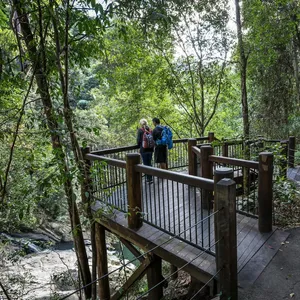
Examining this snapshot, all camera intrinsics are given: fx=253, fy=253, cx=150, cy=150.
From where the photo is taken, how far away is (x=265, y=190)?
3342 millimetres

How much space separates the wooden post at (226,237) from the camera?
2271mm

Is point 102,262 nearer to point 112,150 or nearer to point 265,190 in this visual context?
point 112,150

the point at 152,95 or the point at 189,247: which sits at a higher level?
the point at 152,95

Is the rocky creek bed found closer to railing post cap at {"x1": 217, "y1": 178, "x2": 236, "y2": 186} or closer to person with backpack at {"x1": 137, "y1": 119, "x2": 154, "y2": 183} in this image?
railing post cap at {"x1": 217, "y1": 178, "x2": 236, "y2": 186}

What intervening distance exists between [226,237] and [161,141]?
369 cm

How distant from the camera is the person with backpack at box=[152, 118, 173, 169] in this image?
5.79 metres

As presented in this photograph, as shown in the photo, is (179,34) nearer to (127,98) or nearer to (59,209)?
(127,98)

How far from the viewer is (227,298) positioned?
7.67 ft

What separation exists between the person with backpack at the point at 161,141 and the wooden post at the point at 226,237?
3.54 metres

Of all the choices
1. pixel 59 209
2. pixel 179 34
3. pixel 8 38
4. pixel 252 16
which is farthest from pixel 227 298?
pixel 59 209

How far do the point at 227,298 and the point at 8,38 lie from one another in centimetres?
438

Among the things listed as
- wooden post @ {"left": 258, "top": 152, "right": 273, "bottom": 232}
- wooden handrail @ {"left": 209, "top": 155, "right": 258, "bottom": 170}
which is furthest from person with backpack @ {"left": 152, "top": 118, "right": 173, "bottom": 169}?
wooden post @ {"left": 258, "top": 152, "right": 273, "bottom": 232}

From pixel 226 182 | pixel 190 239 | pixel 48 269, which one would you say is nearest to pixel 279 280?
pixel 190 239

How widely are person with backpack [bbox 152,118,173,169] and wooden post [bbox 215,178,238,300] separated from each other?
354cm
